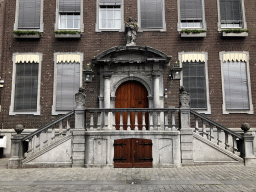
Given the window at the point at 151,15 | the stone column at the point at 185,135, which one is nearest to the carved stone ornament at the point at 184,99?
the stone column at the point at 185,135

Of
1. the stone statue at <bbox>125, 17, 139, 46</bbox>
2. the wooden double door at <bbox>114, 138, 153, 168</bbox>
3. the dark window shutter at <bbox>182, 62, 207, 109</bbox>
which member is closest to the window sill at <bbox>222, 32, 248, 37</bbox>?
the dark window shutter at <bbox>182, 62, 207, 109</bbox>

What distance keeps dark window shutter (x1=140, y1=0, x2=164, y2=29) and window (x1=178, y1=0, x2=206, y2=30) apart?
106 cm

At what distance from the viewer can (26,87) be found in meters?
10.4

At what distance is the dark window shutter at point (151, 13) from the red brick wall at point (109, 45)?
34 cm

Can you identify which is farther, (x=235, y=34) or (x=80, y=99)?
(x=235, y=34)

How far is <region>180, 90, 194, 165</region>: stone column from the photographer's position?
300 inches

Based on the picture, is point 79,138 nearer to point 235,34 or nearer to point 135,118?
point 135,118

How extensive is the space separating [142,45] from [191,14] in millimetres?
3130

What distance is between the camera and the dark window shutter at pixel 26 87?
10305 millimetres

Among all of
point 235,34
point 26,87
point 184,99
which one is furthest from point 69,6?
point 235,34

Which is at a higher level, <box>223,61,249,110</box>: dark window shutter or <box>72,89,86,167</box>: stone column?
<box>223,61,249,110</box>: dark window shutter

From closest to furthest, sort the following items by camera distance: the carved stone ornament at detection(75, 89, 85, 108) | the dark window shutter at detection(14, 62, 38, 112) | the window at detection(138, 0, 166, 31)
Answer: the carved stone ornament at detection(75, 89, 85, 108) < the dark window shutter at detection(14, 62, 38, 112) < the window at detection(138, 0, 166, 31)

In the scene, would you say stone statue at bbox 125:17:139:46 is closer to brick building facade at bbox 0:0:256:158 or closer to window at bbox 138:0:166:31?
brick building facade at bbox 0:0:256:158

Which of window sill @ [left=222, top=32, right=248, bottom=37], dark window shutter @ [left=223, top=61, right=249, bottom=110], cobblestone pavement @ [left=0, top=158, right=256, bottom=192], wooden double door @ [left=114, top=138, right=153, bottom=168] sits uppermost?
window sill @ [left=222, top=32, right=248, bottom=37]
